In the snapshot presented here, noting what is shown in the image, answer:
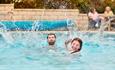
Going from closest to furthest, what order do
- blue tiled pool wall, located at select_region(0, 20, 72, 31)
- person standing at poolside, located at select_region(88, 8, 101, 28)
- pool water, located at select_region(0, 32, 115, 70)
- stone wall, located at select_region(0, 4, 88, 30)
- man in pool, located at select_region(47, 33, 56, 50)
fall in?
1. pool water, located at select_region(0, 32, 115, 70)
2. man in pool, located at select_region(47, 33, 56, 50)
3. blue tiled pool wall, located at select_region(0, 20, 72, 31)
4. person standing at poolside, located at select_region(88, 8, 101, 28)
5. stone wall, located at select_region(0, 4, 88, 30)

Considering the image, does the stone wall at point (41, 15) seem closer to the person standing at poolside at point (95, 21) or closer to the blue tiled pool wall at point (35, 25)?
the person standing at poolside at point (95, 21)

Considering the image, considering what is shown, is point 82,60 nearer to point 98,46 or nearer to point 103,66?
point 103,66

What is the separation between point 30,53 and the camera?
9883 millimetres

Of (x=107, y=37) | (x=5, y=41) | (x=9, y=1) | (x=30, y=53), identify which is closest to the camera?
(x=30, y=53)

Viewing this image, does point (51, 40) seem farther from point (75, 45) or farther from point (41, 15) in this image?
point (41, 15)

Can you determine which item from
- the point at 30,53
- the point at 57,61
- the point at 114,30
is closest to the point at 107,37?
the point at 114,30

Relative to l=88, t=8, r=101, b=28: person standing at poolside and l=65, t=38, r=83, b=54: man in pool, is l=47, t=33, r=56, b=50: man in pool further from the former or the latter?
l=88, t=8, r=101, b=28: person standing at poolside

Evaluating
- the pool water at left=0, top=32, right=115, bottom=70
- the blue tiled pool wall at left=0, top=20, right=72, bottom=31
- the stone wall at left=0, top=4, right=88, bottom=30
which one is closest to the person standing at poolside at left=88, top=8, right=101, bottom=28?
the stone wall at left=0, top=4, right=88, bottom=30

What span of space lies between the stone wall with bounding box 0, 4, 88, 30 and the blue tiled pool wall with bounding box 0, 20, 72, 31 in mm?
467

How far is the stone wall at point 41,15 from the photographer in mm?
17031

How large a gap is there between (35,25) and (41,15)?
2.33 feet

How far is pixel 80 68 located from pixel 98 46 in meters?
3.97

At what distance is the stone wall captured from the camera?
671 inches

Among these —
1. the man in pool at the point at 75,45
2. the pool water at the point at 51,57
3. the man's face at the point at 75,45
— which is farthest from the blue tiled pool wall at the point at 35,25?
the man's face at the point at 75,45
